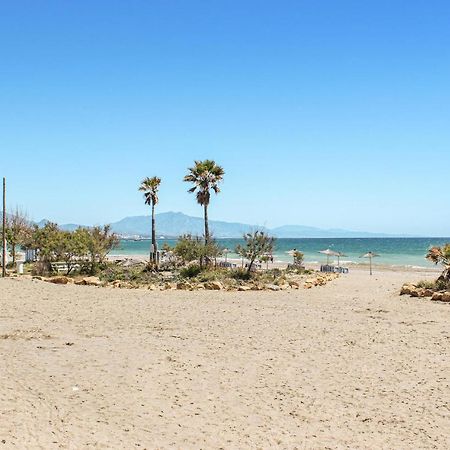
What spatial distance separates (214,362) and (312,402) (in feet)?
9.62

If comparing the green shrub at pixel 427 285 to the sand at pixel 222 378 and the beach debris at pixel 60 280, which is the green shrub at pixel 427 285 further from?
the beach debris at pixel 60 280

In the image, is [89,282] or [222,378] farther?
[89,282]

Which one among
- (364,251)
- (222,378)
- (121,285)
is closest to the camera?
(222,378)

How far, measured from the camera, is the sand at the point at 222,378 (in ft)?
23.3

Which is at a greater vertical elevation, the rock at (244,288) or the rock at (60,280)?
the rock at (60,280)

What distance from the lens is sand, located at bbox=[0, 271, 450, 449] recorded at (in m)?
7.11

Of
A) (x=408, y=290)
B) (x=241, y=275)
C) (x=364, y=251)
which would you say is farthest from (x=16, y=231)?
(x=364, y=251)

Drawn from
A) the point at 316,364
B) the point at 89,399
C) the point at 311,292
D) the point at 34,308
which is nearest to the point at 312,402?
the point at 316,364

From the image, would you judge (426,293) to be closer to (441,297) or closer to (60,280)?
(441,297)

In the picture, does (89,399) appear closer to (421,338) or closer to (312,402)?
(312,402)

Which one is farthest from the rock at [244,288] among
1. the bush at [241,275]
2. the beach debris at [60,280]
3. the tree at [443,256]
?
the beach debris at [60,280]

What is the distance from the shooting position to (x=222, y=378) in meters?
9.70

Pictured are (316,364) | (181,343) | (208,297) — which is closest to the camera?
(316,364)

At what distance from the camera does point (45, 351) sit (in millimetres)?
11344
